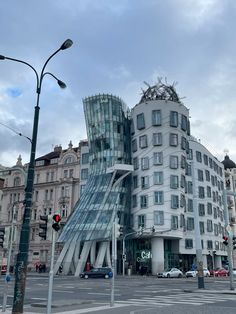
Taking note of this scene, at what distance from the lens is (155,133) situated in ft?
207

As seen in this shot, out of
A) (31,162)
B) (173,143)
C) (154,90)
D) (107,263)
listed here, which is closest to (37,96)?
(31,162)

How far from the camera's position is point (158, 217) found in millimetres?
58656

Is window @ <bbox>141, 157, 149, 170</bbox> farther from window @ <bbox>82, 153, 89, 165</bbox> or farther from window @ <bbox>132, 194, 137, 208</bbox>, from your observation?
window @ <bbox>82, 153, 89, 165</bbox>

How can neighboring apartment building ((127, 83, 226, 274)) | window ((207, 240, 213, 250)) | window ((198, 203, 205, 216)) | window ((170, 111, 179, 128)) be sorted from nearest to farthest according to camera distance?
neighboring apartment building ((127, 83, 226, 274))
window ((170, 111, 179, 128))
window ((207, 240, 213, 250))
window ((198, 203, 205, 216))

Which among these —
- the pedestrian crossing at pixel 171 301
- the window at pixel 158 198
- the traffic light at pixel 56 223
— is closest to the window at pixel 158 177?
the window at pixel 158 198

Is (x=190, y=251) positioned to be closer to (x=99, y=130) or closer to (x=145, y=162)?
(x=145, y=162)

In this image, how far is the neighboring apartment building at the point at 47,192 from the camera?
69750 mm

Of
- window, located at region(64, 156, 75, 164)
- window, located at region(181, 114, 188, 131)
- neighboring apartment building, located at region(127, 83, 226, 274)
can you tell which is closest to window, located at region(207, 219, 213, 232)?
neighboring apartment building, located at region(127, 83, 226, 274)

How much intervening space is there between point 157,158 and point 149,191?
19.2 feet

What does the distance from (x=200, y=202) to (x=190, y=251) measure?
34.4 feet

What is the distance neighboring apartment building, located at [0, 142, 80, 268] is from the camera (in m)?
69.8

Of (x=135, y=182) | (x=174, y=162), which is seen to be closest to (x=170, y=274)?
(x=135, y=182)

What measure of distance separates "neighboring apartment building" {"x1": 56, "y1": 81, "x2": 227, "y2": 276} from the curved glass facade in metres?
0.16

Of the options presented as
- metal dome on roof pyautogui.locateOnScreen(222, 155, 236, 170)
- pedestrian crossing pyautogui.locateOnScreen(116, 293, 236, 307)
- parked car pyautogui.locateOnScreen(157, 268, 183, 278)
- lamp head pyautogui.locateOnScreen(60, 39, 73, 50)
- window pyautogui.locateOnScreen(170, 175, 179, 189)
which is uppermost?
metal dome on roof pyautogui.locateOnScreen(222, 155, 236, 170)
